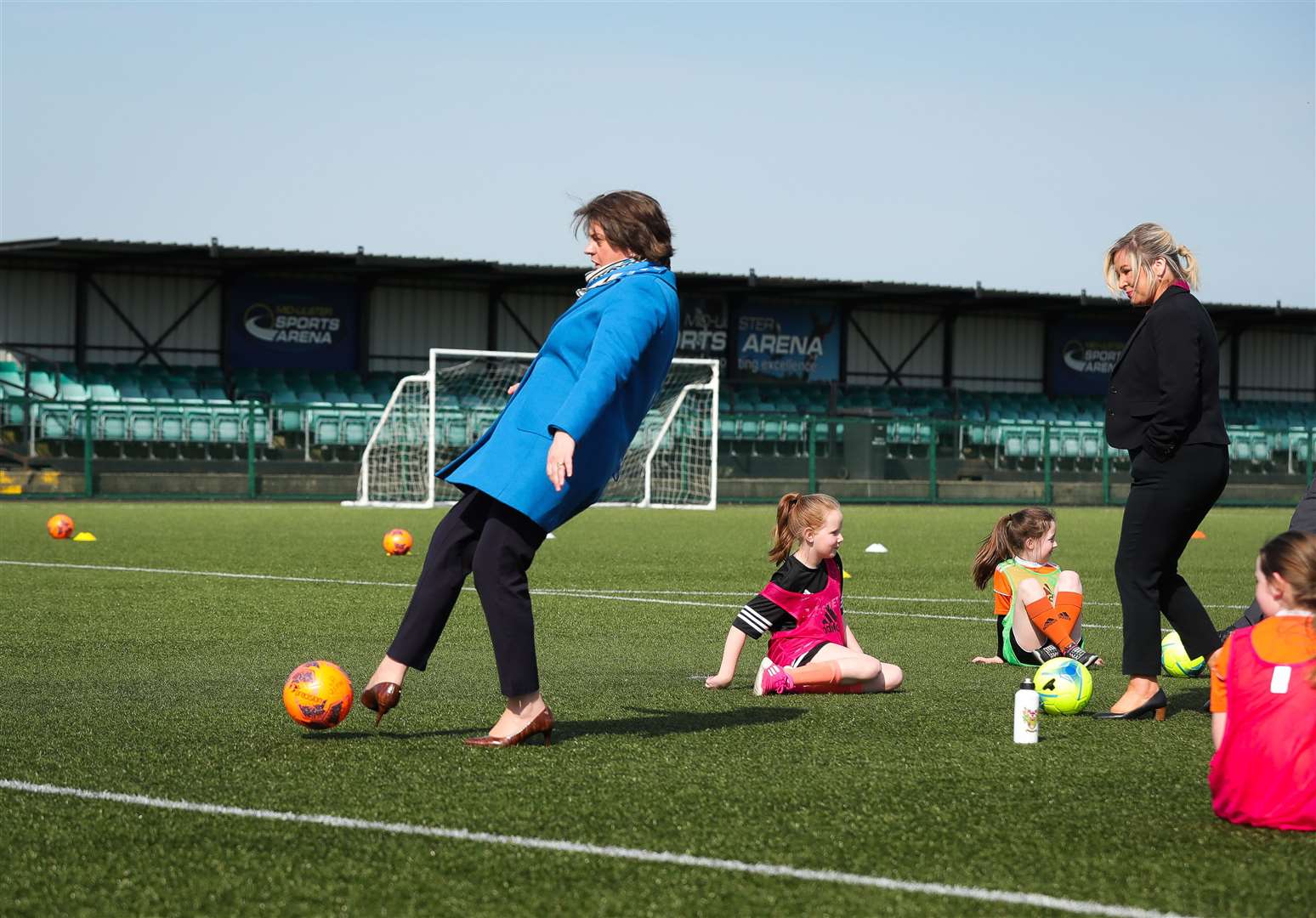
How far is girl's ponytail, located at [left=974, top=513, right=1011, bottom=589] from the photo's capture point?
7.99m

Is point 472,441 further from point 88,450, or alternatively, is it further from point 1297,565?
point 1297,565

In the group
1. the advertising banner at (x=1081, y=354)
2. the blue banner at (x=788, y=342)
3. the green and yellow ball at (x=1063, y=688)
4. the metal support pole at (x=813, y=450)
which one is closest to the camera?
A: the green and yellow ball at (x=1063, y=688)

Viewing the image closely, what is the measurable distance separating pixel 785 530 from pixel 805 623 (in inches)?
15.3

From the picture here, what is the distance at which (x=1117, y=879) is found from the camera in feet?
11.3

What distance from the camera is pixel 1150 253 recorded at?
230 inches

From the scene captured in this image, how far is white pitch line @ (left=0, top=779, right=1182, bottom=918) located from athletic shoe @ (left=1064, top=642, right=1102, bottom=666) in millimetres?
4215

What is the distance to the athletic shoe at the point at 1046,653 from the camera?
732cm

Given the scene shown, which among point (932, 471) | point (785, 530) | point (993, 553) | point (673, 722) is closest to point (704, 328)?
point (932, 471)

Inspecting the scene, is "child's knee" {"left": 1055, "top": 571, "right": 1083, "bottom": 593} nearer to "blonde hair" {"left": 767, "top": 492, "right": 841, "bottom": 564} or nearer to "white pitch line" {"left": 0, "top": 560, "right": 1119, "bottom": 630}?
"blonde hair" {"left": 767, "top": 492, "right": 841, "bottom": 564}

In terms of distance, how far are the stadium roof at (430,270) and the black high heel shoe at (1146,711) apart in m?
31.6

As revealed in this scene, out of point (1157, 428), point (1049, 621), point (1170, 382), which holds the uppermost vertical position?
point (1170, 382)

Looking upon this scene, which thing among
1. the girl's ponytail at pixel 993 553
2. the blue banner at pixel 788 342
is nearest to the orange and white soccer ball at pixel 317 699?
the girl's ponytail at pixel 993 553

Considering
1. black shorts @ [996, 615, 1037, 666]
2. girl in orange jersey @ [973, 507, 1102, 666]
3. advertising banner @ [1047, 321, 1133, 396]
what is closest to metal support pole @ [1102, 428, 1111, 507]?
advertising banner @ [1047, 321, 1133, 396]

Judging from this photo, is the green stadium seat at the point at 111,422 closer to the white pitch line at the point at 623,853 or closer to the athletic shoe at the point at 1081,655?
the athletic shoe at the point at 1081,655
